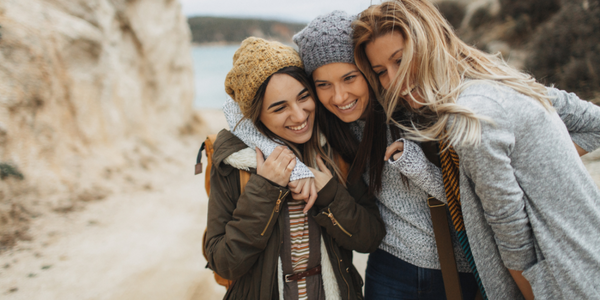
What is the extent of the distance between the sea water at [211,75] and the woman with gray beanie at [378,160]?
21.2 meters

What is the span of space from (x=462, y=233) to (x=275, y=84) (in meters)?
1.11

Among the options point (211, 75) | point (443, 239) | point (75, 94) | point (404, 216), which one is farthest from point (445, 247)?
point (211, 75)

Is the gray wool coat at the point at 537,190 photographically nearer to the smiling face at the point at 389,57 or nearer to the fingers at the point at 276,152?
the smiling face at the point at 389,57

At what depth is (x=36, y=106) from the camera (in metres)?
4.20

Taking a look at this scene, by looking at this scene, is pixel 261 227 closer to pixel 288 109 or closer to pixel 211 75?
pixel 288 109

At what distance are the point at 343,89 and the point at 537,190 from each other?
0.92 metres

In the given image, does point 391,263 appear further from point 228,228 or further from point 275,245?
point 228,228

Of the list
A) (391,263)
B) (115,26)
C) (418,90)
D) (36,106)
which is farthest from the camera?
(115,26)

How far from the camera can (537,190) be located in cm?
125

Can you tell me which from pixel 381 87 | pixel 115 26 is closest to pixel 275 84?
pixel 381 87

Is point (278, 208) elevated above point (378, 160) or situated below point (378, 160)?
below

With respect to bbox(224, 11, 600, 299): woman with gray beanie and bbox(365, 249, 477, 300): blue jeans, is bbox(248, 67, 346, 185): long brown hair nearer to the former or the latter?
bbox(224, 11, 600, 299): woman with gray beanie

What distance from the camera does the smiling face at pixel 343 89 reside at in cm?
172

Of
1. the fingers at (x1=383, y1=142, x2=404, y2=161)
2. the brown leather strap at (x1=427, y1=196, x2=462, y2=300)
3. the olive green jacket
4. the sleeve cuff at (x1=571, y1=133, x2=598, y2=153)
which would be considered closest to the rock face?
the olive green jacket
